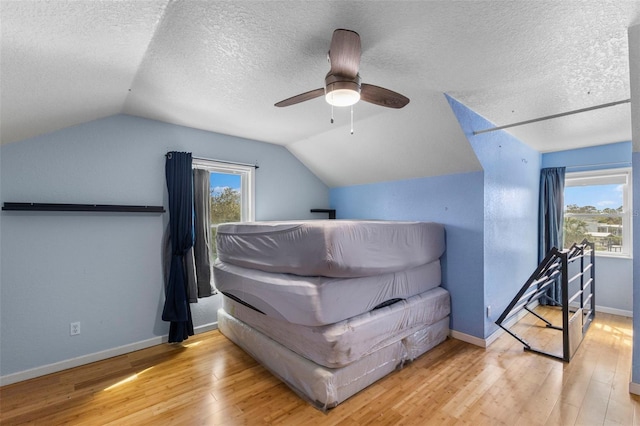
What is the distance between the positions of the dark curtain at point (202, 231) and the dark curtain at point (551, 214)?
4816mm

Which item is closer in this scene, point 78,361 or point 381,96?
point 381,96

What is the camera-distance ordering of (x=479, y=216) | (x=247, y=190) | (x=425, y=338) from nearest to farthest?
(x=425, y=338) < (x=479, y=216) < (x=247, y=190)

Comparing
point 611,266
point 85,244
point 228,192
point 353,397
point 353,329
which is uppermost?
point 228,192

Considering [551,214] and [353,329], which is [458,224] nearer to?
[353,329]

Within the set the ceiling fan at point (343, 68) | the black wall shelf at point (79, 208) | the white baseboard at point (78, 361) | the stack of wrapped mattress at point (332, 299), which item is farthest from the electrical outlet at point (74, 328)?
the ceiling fan at point (343, 68)

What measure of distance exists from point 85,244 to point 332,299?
239 centimetres

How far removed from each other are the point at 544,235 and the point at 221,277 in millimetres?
4637

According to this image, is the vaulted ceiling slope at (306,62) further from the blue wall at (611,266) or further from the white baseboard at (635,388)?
the white baseboard at (635,388)

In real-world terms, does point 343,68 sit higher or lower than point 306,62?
lower

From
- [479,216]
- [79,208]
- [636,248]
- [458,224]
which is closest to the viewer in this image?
[636,248]

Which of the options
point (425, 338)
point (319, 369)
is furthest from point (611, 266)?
point (319, 369)

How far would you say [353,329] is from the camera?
2.07m

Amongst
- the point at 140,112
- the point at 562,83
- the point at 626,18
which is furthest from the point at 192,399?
the point at 562,83

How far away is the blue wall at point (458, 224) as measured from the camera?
9.61 ft
